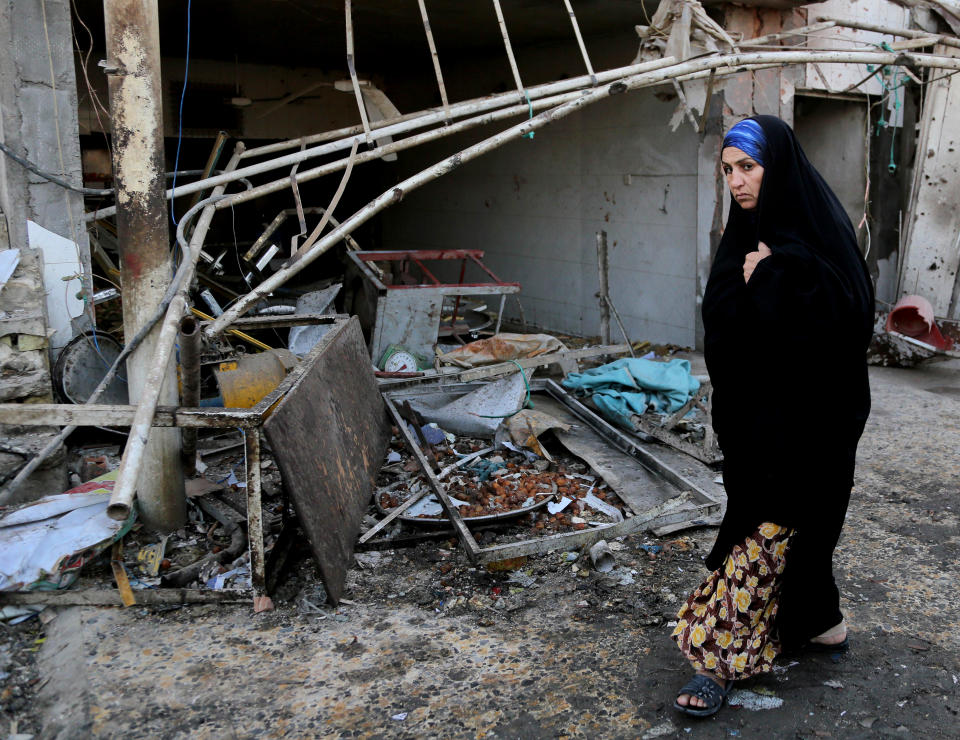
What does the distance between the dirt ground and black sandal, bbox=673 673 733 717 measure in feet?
0.15

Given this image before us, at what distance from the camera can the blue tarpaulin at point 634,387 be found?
5.67 metres

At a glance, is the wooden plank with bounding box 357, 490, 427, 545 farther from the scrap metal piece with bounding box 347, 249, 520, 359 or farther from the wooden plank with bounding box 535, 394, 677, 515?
the scrap metal piece with bounding box 347, 249, 520, 359

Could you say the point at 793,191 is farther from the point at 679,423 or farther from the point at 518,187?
the point at 518,187

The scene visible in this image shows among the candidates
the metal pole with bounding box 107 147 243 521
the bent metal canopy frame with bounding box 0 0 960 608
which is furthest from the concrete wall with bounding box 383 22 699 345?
the metal pole with bounding box 107 147 243 521

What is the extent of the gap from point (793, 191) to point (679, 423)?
3.18 metres

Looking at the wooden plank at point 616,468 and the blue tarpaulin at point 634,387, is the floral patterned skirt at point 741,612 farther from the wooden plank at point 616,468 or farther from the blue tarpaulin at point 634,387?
the blue tarpaulin at point 634,387

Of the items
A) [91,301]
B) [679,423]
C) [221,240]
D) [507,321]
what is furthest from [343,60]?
[679,423]

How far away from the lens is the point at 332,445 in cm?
387

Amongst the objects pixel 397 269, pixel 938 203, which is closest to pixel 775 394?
pixel 397 269

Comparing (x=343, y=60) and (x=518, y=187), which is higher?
(x=343, y=60)

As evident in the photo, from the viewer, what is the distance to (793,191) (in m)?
2.55

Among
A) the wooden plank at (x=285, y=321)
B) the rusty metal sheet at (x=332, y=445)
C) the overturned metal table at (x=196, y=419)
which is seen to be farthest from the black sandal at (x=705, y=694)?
the wooden plank at (x=285, y=321)

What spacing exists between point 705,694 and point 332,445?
1941 mm

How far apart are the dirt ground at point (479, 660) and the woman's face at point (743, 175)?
28.7 inches
